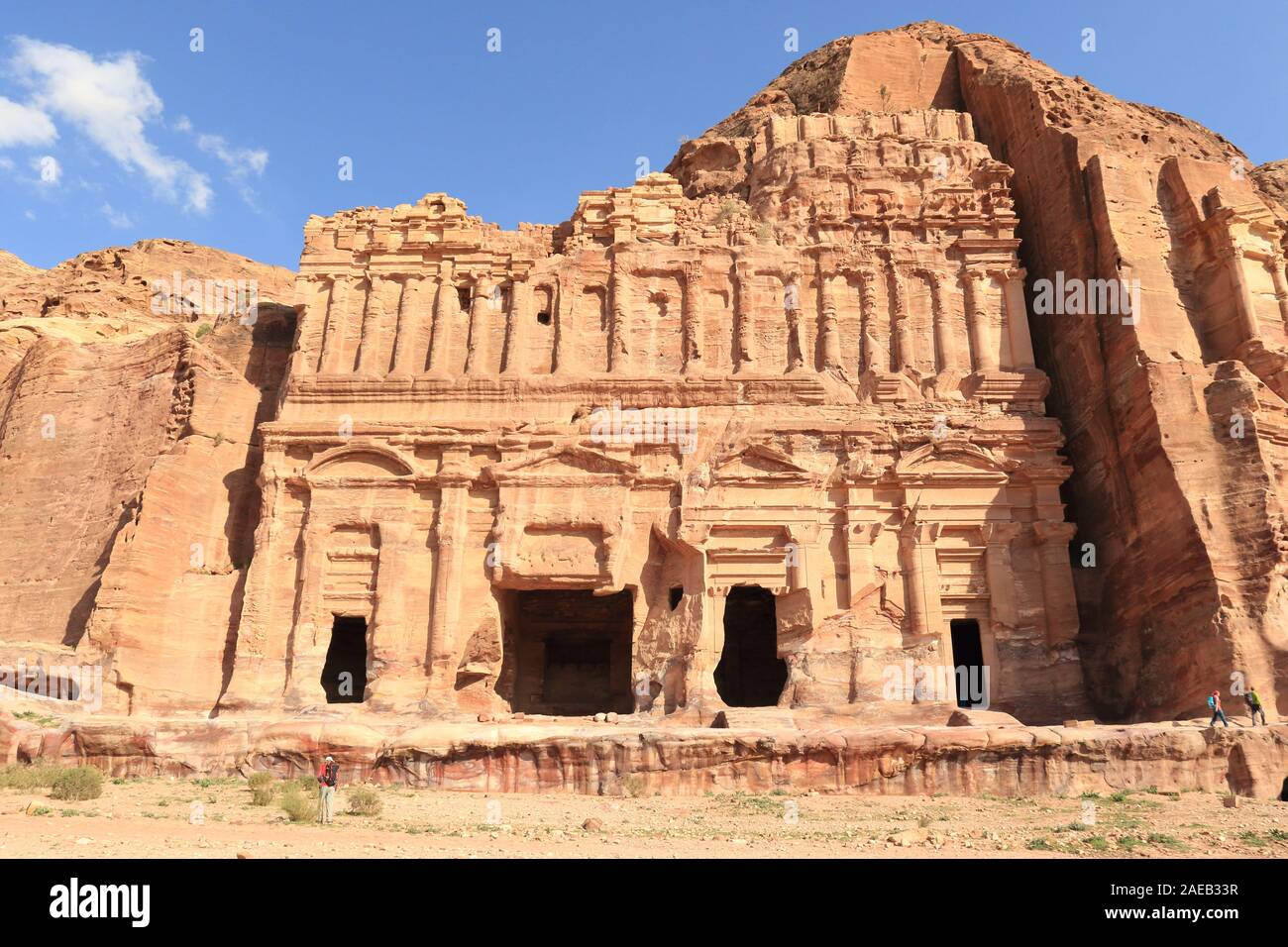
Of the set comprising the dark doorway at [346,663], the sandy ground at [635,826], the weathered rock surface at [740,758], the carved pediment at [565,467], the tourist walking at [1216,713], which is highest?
the carved pediment at [565,467]

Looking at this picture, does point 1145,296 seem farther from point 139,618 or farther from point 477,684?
point 139,618

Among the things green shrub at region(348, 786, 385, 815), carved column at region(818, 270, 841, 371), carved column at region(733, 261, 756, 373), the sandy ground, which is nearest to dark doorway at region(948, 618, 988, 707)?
the sandy ground

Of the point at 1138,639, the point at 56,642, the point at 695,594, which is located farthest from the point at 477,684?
the point at 1138,639

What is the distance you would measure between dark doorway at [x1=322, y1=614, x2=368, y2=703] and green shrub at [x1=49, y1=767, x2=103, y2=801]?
10.4 metres

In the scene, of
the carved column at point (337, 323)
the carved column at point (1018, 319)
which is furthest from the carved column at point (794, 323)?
the carved column at point (337, 323)

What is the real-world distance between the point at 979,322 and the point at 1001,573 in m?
6.58

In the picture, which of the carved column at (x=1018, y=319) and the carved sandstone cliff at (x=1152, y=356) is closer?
the carved sandstone cliff at (x=1152, y=356)

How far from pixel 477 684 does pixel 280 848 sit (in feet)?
40.2

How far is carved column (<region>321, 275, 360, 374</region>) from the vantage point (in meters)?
25.2

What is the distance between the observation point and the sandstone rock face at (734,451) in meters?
21.0

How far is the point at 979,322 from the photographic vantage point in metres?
24.8

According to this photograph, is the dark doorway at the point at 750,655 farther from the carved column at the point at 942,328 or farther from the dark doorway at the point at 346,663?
the dark doorway at the point at 346,663

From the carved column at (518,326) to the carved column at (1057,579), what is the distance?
1290 cm

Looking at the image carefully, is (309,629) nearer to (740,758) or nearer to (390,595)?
(390,595)
